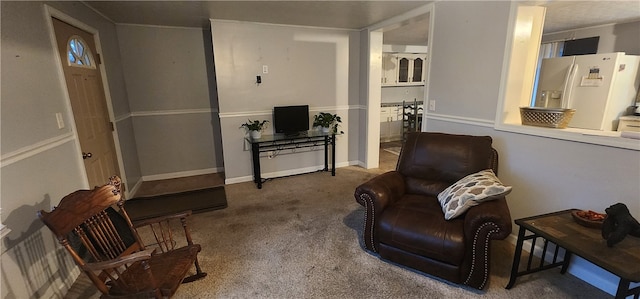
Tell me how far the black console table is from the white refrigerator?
3016 millimetres

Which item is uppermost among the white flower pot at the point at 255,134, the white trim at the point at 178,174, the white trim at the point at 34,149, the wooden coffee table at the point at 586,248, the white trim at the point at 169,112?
the white trim at the point at 169,112

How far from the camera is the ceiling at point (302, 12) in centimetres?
282

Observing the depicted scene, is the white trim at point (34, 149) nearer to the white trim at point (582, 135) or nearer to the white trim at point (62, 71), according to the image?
the white trim at point (62, 71)

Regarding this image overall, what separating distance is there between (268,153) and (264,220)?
1429 millimetres

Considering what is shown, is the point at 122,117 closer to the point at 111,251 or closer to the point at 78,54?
the point at 78,54

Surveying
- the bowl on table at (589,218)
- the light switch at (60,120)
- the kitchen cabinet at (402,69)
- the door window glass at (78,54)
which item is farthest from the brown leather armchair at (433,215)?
the kitchen cabinet at (402,69)

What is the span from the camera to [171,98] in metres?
3.99

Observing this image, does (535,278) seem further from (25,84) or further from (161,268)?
(25,84)

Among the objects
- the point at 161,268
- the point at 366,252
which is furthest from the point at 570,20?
the point at 161,268

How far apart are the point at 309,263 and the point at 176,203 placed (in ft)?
6.66

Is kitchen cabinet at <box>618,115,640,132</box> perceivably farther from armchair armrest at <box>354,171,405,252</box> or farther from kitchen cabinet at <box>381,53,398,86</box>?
kitchen cabinet at <box>381,53,398,86</box>

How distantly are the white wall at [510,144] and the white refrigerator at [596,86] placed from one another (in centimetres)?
182

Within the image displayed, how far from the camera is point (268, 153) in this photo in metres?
4.08

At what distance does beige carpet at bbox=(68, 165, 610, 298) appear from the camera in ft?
5.97
